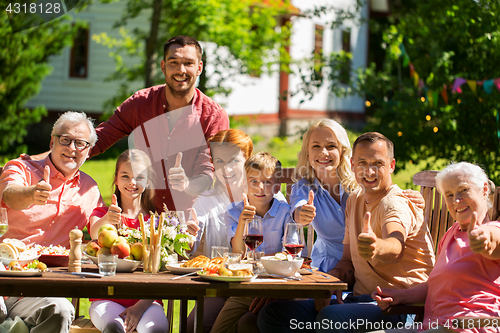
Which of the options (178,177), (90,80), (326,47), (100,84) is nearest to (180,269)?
(178,177)

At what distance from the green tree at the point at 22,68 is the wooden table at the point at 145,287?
10.7 meters

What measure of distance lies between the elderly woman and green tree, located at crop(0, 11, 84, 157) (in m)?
11.5

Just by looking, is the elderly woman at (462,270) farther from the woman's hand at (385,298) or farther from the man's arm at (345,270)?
the man's arm at (345,270)

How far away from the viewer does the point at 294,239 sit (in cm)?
276

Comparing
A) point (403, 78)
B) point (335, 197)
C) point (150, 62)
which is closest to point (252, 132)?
point (150, 62)

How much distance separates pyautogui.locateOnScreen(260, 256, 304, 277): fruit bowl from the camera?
8.89 feet

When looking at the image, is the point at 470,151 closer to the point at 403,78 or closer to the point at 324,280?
the point at 403,78

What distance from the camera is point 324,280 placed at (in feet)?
8.87

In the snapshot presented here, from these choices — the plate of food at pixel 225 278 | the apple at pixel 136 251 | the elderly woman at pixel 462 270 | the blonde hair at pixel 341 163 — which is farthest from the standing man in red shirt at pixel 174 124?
the elderly woman at pixel 462 270

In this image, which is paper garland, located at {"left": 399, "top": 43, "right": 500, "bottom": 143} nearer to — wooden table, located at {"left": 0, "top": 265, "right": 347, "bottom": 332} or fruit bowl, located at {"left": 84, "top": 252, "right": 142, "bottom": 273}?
wooden table, located at {"left": 0, "top": 265, "right": 347, "bottom": 332}

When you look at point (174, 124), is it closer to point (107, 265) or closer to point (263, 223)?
point (263, 223)

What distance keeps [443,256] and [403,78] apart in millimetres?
5172

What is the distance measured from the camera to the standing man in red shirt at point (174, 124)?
4.21 metres

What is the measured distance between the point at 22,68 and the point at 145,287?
1163cm
